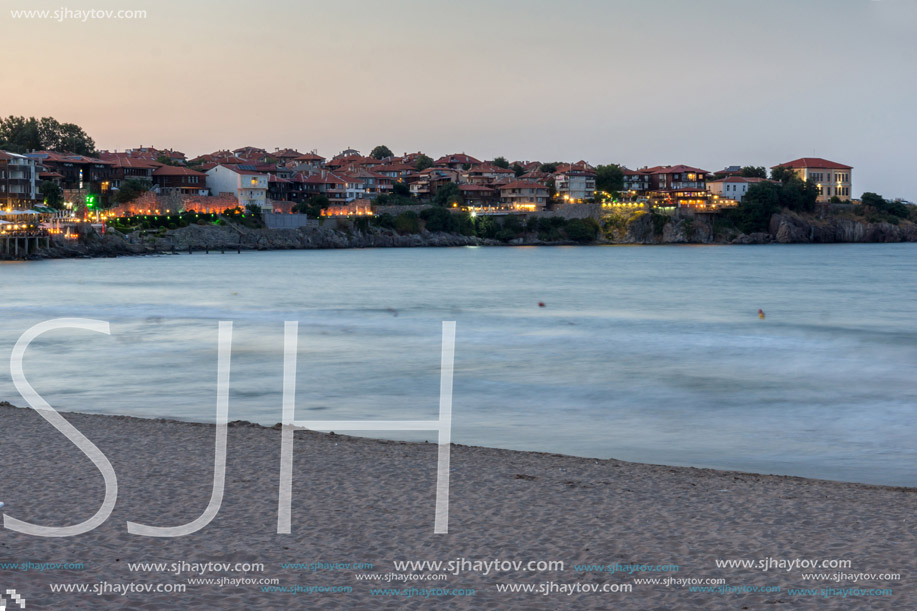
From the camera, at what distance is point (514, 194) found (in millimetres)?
123438

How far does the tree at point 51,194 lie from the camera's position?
8744cm

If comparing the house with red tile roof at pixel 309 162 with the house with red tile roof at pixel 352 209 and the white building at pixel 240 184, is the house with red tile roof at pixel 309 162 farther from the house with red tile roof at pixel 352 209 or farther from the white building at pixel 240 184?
the white building at pixel 240 184

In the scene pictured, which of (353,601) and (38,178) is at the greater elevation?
(38,178)

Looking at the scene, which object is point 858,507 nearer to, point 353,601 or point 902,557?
point 902,557

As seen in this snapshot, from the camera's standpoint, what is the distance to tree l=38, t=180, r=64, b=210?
87.4 m

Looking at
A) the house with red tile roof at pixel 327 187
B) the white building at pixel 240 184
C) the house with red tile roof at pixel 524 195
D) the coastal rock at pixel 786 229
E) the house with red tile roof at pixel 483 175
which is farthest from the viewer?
the coastal rock at pixel 786 229

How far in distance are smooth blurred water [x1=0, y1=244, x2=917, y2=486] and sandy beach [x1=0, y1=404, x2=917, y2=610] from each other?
2.68m

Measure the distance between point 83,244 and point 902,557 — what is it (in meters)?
77.4

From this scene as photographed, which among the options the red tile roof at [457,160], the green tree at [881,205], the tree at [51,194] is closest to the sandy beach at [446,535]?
the tree at [51,194]

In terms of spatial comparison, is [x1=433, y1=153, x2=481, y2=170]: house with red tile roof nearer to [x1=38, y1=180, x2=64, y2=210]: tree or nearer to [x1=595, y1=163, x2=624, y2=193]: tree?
[x1=595, y1=163, x2=624, y2=193]: tree

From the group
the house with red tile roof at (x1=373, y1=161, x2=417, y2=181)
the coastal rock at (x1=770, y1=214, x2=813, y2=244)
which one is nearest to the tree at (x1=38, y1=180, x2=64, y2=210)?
the house with red tile roof at (x1=373, y1=161, x2=417, y2=181)

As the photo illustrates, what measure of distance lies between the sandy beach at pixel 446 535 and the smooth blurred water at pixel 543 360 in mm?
2682

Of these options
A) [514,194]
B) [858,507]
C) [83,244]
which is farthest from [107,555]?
[514,194]

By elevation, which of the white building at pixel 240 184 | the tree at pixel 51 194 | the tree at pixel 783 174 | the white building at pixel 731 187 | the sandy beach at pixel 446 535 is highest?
the tree at pixel 783 174
